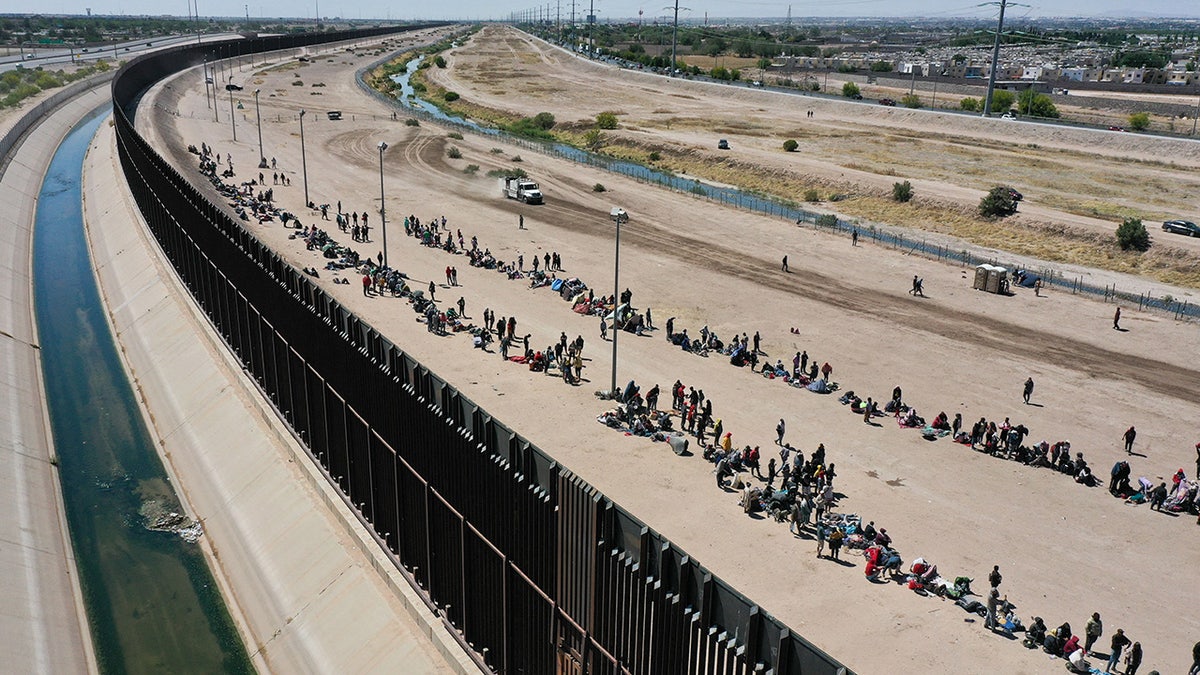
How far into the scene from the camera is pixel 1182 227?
59812 millimetres

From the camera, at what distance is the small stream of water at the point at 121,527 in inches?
929

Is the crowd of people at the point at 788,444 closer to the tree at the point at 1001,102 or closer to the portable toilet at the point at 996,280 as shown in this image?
the portable toilet at the point at 996,280

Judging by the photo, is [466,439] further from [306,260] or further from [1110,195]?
[1110,195]

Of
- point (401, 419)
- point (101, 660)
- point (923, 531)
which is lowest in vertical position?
point (101, 660)

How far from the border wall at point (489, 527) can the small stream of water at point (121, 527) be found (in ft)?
16.2

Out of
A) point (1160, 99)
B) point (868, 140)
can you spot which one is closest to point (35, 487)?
point (868, 140)

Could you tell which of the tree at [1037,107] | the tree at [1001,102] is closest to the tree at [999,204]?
the tree at [1037,107]

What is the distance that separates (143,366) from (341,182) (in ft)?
131

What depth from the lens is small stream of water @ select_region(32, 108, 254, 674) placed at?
23.6 meters

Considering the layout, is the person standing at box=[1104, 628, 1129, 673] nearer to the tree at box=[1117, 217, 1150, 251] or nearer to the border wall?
the border wall

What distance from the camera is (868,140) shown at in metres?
101

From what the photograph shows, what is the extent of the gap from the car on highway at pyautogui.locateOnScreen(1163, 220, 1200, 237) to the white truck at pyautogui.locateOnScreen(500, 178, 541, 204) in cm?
4327

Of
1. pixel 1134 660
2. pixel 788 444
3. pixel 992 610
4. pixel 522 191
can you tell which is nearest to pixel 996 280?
pixel 788 444

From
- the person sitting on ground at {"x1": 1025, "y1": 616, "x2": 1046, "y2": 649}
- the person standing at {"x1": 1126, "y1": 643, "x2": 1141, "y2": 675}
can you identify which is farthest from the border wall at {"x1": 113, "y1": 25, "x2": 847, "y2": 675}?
the person standing at {"x1": 1126, "y1": 643, "x2": 1141, "y2": 675}
